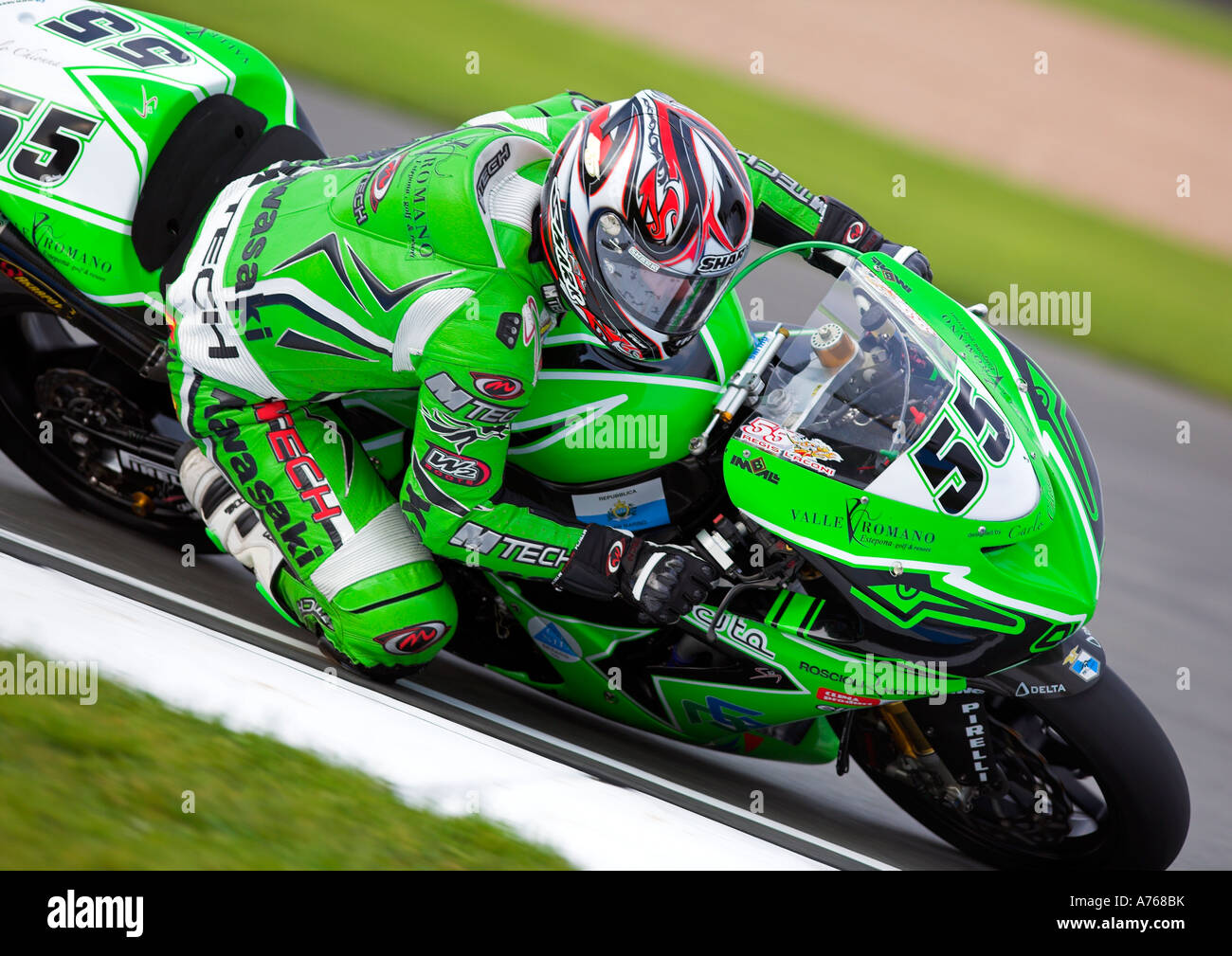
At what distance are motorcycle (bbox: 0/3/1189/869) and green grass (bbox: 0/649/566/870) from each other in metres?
0.80

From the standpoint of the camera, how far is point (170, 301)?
3.68 m

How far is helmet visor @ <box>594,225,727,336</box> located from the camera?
3.00 m

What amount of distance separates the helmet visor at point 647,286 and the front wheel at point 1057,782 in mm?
1232

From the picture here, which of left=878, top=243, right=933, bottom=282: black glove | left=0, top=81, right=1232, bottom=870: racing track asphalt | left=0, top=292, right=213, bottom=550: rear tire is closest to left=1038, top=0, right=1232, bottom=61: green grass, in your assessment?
left=0, top=81, right=1232, bottom=870: racing track asphalt

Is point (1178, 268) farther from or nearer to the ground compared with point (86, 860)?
farther from the ground

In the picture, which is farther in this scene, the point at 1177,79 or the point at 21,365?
the point at 1177,79

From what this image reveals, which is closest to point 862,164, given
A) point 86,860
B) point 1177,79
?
point 1177,79

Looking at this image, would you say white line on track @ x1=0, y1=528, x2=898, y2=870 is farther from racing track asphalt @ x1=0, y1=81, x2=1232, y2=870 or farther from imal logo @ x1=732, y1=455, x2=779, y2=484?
imal logo @ x1=732, y1=455, x2=779, y2=484

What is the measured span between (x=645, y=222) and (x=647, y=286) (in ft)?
0.48
